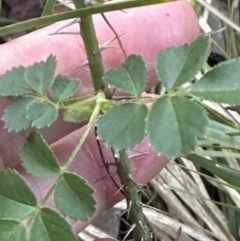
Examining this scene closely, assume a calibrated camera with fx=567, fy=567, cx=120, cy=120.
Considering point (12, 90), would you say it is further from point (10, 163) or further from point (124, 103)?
point (10, 163)

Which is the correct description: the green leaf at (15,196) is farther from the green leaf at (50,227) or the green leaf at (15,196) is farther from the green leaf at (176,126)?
the green leaf at (176,126)

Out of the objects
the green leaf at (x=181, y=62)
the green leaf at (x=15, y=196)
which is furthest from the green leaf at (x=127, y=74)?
the green leaf at (x=15, y=196)

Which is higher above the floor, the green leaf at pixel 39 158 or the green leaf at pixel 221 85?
the green leaf at pixel 221 85

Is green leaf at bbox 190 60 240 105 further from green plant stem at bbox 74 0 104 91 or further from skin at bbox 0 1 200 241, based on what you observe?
skin at bbox 0 1 200 241

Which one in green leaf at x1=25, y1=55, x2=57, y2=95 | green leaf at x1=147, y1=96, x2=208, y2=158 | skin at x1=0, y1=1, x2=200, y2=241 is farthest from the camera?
skin at x1=0, y1=1, x2=200, y2=241

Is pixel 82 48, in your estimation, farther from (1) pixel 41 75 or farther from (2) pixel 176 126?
(2) pixel 176 126

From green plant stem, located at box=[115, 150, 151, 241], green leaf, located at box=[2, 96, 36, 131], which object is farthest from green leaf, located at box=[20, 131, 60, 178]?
green plant stem, located at box=[115, 150, 151, 241]
